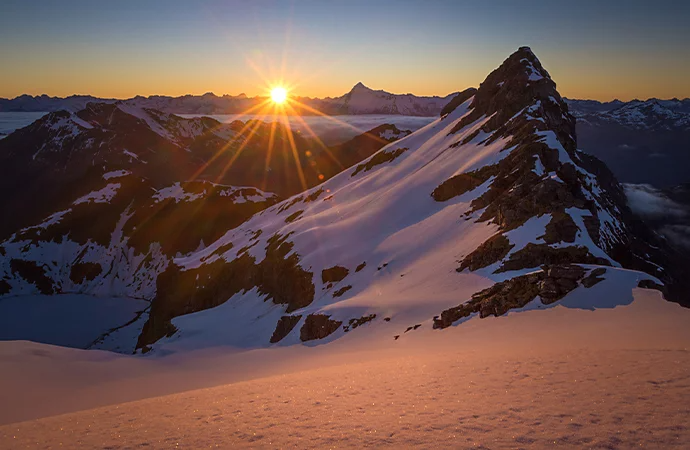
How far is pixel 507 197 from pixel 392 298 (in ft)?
46.4

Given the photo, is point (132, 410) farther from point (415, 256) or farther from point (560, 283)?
point (415, 256)

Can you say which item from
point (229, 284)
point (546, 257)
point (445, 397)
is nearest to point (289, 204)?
point (229, 284)

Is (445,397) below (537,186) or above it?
below

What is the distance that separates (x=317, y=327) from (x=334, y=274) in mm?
14032

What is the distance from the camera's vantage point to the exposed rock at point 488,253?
29.6 metres

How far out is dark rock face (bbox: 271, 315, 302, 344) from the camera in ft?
129

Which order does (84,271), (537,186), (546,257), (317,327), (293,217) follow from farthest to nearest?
1. (84,271)
2. (293,217)
3. (317,327)
4. (537,186)
5. (546,257)

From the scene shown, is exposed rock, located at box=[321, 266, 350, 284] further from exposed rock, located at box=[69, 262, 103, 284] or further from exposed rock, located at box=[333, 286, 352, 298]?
exposed rock, located at box=[69, 262, 103, 284]

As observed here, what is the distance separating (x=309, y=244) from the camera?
58.6 metres

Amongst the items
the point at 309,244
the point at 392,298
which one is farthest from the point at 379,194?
the point at 392,298

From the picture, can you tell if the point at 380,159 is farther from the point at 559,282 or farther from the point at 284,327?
the point at 559,282

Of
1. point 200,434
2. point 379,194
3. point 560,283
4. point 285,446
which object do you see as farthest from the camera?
point 379,194

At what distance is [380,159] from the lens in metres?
95.3

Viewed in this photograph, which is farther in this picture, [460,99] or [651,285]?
[460,99]
